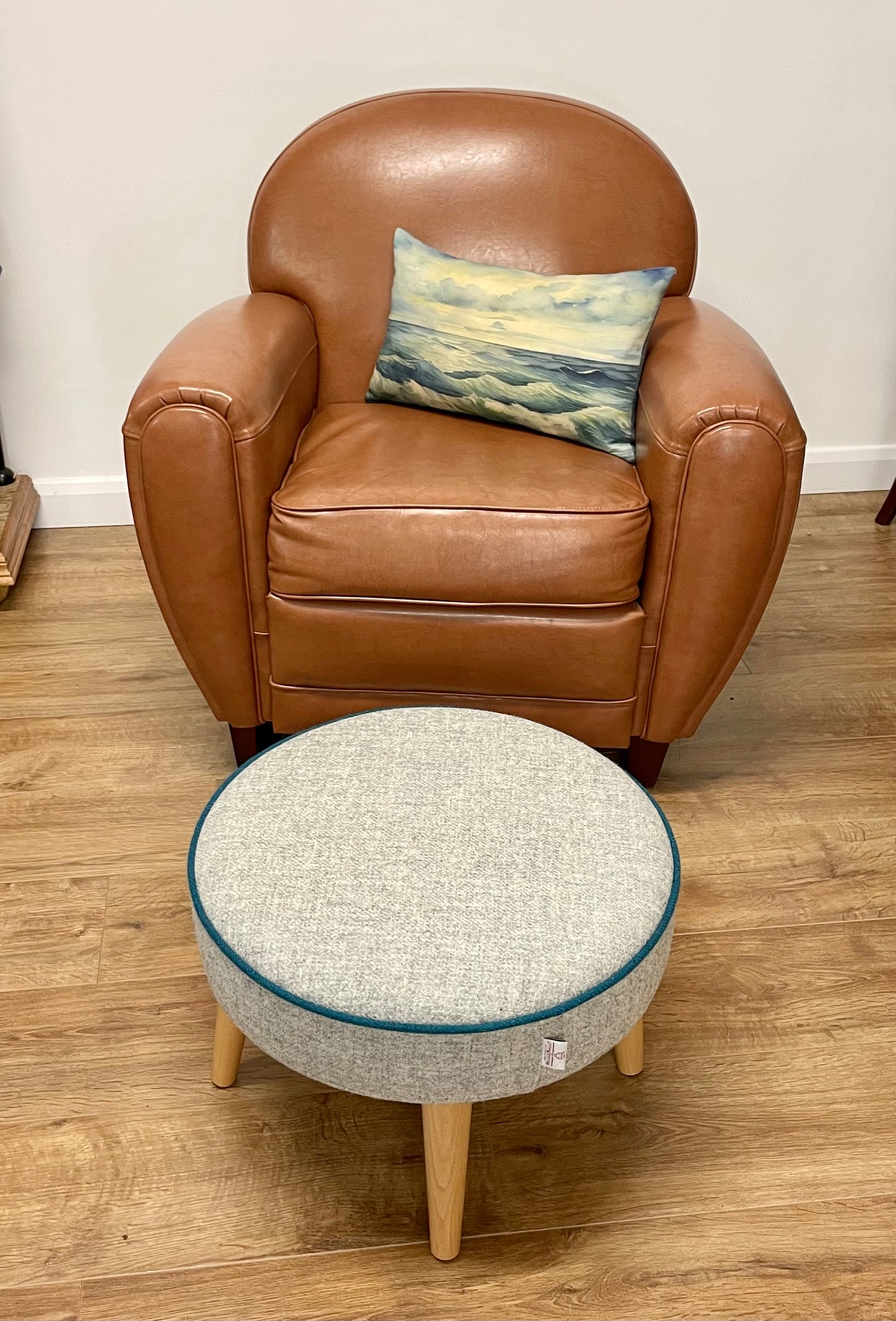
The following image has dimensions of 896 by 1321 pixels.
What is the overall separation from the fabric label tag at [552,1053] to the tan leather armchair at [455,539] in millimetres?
731

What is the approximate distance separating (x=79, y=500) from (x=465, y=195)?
1209mm

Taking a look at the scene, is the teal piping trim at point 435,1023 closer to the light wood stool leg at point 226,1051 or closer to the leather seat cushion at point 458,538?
the light wood stool leg at point 226,1051

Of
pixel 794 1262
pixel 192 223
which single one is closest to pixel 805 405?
pixel 192 223

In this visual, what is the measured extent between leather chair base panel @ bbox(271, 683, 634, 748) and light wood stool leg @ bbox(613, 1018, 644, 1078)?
0.50 metres

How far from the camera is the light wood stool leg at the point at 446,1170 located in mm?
1136

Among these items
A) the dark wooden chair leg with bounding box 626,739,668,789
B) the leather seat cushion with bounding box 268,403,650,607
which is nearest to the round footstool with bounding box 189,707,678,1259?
the leather seat cushion with bounding box 268,403,650,607

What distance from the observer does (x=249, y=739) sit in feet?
6.18

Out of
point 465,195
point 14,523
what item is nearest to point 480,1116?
point 465,195

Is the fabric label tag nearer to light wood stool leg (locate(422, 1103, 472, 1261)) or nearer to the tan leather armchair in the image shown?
light wood stool leg (locate(422, 1103, 472, 1261))

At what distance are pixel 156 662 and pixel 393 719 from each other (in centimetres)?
98

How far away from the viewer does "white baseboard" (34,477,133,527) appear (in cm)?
271

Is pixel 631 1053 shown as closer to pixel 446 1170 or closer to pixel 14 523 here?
pixel 446 1170

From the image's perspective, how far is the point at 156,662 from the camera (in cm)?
223

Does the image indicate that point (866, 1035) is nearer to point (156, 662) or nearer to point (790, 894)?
point (790, 894)
